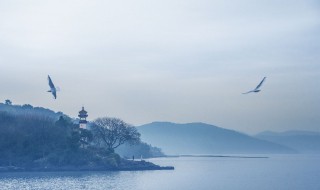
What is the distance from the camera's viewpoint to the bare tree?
377 ft

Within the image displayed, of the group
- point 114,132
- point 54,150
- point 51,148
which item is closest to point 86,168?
point 54,150

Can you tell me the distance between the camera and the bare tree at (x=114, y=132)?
4528 inches

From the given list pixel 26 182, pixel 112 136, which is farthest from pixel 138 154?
pixel 26 182

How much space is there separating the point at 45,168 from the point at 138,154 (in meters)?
96.6

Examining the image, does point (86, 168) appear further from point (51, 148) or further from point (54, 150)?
point (51, 148)

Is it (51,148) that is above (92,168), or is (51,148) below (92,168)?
above

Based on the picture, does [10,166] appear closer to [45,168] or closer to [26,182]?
[45,168]

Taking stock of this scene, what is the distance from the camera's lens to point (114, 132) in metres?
116

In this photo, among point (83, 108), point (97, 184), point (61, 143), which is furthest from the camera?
point (83, 108)

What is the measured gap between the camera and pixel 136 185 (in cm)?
6956

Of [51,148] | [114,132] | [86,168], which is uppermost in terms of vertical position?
[114,132]

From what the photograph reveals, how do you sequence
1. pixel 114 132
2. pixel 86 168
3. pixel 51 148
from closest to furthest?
1. pixel 86 168
2. pixel 51 148
3. pixel 114 132

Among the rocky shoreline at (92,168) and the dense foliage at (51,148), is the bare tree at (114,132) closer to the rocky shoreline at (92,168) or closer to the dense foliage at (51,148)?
the rocky shoreline at (92,168)

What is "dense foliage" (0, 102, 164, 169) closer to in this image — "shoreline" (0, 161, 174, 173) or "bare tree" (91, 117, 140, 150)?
"shoreline" (0, 161, 174, 173)
